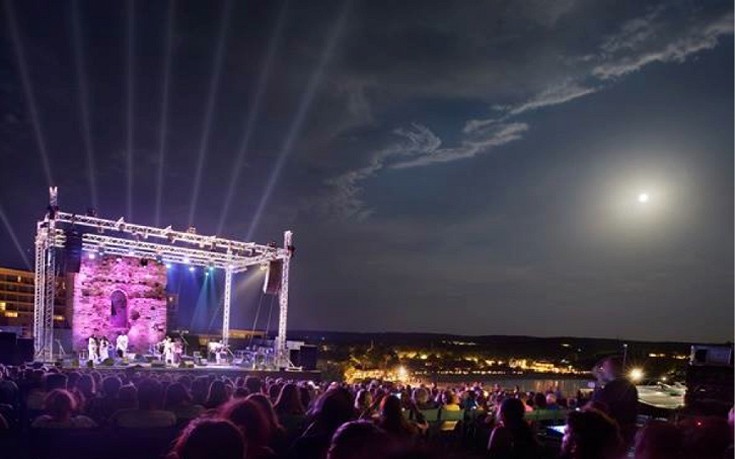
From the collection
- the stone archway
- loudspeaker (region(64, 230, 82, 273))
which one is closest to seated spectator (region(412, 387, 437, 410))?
loudspeaker (region(64, 230, 82, 273))

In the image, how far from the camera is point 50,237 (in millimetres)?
20219

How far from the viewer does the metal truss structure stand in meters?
20.4

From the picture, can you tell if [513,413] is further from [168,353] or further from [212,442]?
[168,353]

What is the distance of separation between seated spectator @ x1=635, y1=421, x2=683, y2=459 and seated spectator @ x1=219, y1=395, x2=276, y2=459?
2019mm

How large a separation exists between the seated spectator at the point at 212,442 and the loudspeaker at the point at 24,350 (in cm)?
1966

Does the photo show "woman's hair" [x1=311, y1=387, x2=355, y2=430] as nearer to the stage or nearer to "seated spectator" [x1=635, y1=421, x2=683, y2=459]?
"seated spectator" [x1=635, y1=421, x2=683, y2=459]

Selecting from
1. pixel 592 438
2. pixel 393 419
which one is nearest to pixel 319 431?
Answer: pixel 393 419

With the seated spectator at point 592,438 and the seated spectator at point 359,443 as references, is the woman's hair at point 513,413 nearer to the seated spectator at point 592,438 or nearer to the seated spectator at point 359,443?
the seated spectator at point 592,438

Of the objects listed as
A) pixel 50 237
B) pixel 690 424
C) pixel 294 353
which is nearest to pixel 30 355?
pixel 50 237

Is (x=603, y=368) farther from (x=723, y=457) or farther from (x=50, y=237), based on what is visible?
(x=50, y=237)

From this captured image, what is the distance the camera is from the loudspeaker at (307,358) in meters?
24.9

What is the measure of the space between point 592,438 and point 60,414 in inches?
167

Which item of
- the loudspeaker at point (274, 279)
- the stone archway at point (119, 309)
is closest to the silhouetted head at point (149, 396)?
the loudspeaker at point (274, 279)

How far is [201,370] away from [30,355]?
541 cm
